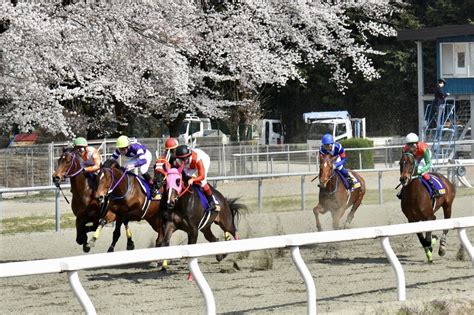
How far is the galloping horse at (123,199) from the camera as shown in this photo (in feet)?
46.3

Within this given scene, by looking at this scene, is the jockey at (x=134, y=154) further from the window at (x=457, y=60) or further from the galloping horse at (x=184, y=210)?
the window at (x=457, y=60)

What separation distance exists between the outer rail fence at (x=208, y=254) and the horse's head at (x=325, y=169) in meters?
6.18

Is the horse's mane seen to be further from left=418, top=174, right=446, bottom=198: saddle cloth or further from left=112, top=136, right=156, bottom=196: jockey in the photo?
left=418, top=174, right=446, bottom=198: saddle cloth

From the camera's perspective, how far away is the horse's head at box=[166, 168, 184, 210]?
12.8m

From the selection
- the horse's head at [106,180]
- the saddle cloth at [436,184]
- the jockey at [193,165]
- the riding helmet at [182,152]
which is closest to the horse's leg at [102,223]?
the horse's head at [106,180]

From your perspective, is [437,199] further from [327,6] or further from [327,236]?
[327,6]

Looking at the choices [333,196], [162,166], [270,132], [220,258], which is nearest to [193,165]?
[162,166]

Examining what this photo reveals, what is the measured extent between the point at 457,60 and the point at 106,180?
28.5 metres

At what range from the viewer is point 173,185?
12820 mm

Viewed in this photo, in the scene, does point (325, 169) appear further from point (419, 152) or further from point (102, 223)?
point (102, 223)

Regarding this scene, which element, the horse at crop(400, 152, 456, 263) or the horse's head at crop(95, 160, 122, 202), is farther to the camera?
the horse's head at crop(95, 160, 122, 202)

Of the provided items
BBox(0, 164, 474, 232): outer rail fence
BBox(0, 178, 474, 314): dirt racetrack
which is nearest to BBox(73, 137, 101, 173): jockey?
BBox(0, 178, 474, 314): dirt racetrack

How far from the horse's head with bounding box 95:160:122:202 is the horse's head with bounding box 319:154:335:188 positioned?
3.04 metres

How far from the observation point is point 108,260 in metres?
6.97
